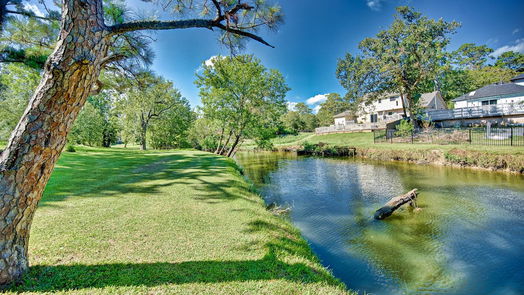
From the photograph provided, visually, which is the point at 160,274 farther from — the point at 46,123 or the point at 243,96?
the point at 243,96

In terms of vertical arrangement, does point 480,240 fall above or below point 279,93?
below

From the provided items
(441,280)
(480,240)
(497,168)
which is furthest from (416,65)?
(441,280)

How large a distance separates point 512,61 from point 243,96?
2339 inches

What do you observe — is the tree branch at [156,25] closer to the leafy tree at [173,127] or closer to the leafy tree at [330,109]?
the leafy tree at [173,127]

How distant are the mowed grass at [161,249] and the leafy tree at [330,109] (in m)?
49.0

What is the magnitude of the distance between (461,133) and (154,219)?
23000 mm

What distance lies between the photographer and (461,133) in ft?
58.2

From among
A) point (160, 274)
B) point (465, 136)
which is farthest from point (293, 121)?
point (160, 274)

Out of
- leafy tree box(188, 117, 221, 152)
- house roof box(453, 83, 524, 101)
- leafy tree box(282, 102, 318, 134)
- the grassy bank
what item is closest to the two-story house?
house roof box(453, 83, 524, 101)

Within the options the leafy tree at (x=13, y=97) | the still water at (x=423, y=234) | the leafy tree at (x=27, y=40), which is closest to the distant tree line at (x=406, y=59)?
the still water at (x=423, y=234)

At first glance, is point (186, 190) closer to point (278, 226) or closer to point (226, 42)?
point (278, 226)

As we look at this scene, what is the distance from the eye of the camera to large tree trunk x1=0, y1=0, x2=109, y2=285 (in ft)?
6.47

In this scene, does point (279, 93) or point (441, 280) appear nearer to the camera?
point (441, 280)

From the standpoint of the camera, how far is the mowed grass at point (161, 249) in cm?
243
